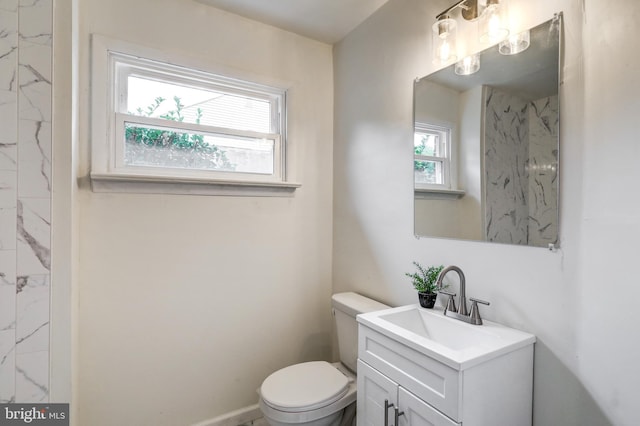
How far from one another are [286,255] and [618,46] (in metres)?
1.75

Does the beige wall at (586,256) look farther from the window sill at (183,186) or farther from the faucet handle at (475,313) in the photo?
the window sill at (183,186)

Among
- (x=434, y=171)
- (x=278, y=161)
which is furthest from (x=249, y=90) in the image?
(x=434, y=171)

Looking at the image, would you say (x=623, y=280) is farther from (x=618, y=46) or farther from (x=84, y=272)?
(x=84, y=272)

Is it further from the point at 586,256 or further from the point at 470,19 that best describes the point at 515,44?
the point at 586,256

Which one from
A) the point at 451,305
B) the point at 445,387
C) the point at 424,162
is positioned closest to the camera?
the point at 445,387

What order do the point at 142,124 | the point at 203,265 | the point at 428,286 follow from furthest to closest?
the point at 203,265, the point at 142,124, the point at 428,286

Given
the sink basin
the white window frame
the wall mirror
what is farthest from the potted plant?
the white window frame

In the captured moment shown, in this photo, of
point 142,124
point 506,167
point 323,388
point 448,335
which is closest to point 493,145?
point 506,167

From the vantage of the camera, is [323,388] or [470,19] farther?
[323,388]

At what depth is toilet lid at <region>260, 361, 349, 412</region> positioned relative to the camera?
1417 mm

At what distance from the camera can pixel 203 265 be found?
1825mm

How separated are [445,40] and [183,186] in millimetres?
1480

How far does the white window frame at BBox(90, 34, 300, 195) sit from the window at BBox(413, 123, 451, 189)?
78 cm

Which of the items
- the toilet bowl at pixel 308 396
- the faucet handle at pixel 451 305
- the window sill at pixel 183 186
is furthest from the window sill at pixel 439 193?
the toilet bowl at pixel 308 396
